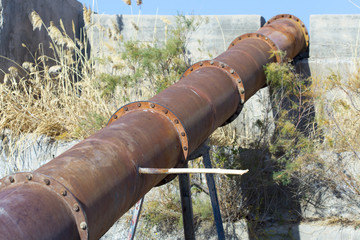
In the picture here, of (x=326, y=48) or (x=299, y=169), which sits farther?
(x=326, y=48)

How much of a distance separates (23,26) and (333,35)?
4.26 metres

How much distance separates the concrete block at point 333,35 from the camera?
6.51m

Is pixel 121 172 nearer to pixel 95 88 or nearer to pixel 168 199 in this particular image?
pixel 168 199

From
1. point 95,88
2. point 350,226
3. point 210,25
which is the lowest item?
point 350,226

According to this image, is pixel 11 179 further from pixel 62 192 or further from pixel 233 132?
pixel 233 132

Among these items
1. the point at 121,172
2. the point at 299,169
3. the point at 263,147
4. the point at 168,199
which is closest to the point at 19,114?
the point at 168,199

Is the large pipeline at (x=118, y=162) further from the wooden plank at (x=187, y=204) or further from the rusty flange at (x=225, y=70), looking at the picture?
the wooden plank at (x=187, y=204)

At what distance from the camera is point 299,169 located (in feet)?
16.2

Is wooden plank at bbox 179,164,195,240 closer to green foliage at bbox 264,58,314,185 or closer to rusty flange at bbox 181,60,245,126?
rusty flange at bbox 181,60,245,126

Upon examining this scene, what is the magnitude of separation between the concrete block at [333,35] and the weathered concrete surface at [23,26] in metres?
3.68

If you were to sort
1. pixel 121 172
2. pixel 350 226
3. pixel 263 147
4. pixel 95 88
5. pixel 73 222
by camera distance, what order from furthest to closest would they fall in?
pixel 95 88 → pixel 263 147 → pixel 350 226 → pixel 121 172 → pixel 73 222

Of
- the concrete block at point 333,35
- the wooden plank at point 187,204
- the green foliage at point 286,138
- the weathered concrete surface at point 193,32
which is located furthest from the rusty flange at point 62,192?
the concrete block at point 333,35

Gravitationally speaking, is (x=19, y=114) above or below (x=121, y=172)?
below

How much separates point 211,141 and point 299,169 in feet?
3.52
